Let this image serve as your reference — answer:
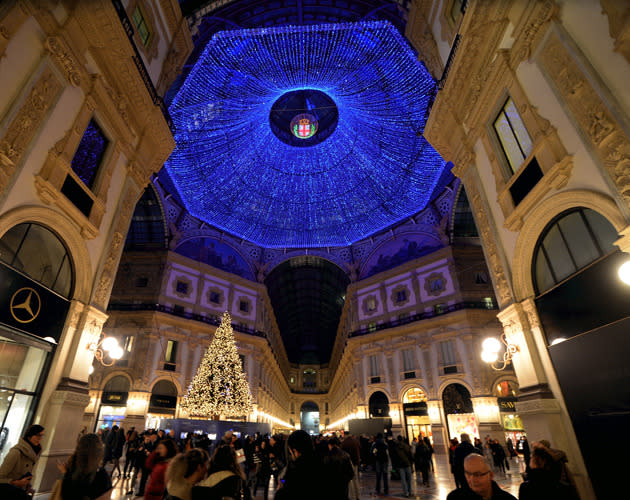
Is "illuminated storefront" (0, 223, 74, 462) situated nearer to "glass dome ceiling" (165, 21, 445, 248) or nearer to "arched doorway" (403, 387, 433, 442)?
"glass dome ceiling" (165, 21, 445, 248)

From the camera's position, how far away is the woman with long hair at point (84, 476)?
305cm

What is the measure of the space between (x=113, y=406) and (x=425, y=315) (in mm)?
24600

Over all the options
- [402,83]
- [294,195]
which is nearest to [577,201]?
[402,83]

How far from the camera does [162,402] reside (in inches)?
974

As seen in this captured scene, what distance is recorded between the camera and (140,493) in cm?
799

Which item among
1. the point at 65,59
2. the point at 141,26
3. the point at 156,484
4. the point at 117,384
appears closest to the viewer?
the point at 156,484

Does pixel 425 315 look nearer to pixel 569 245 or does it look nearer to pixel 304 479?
pixel 569 245

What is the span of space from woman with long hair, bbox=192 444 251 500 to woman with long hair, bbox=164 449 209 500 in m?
0.09

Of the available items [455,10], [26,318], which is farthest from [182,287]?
[455,10]

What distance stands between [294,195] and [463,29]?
17.8 meters

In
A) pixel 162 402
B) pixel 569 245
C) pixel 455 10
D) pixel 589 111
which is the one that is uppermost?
pixel 455 10

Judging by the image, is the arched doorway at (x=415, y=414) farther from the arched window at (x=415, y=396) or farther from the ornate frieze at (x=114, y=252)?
the ornate frieze at (x=114, y=252)

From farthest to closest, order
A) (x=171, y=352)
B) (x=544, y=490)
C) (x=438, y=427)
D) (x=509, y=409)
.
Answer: (x=171, y=352), (x=438, y=427), (x=509, y=409), (x=544, y=490)

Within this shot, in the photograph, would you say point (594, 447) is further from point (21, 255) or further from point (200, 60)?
point (200, 60)
